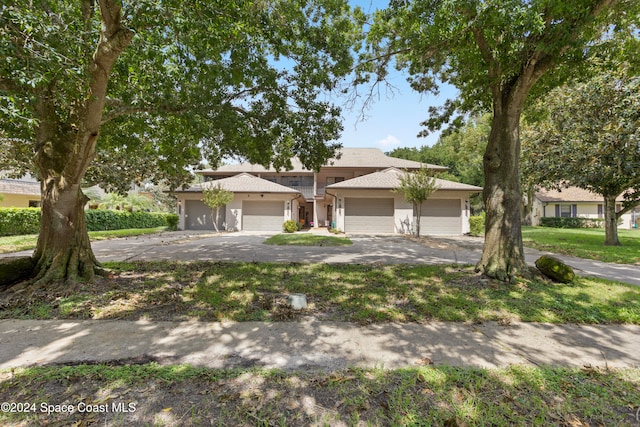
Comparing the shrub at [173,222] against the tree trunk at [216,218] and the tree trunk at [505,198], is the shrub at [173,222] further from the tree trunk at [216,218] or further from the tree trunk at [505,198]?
the tree trunk at [505,198]

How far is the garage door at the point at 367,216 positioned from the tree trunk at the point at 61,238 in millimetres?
14866

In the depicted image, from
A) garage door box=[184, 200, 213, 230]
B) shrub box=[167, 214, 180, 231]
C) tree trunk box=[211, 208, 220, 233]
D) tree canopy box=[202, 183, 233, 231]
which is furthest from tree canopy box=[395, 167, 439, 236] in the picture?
shrub box=[167, 214, 180, 231]

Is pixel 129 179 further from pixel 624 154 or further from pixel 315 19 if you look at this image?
pixel 624 154

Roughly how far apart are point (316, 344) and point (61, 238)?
5350 mm

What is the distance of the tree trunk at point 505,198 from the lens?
227 inches

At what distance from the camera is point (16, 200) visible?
21.2 metres

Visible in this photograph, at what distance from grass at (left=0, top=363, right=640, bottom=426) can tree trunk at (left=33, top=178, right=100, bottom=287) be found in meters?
3.25

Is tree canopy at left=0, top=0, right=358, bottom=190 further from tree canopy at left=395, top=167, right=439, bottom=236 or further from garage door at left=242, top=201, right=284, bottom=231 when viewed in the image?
garage door at left=242, top=201, right=284, bottom=231

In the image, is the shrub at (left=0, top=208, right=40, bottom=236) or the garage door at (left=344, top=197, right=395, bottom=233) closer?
the shrub at (left=0, top=208, right=40, bottom=236)

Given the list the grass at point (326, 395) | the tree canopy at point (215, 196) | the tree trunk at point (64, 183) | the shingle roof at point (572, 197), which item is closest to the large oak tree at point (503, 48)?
the grass at point (326, 395)

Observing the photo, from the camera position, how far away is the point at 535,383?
2.44 metres

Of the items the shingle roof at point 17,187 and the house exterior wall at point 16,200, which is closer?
the shingle roof at point 17,187

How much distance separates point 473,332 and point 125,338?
424cm

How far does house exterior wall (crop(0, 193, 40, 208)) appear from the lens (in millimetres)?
20297
